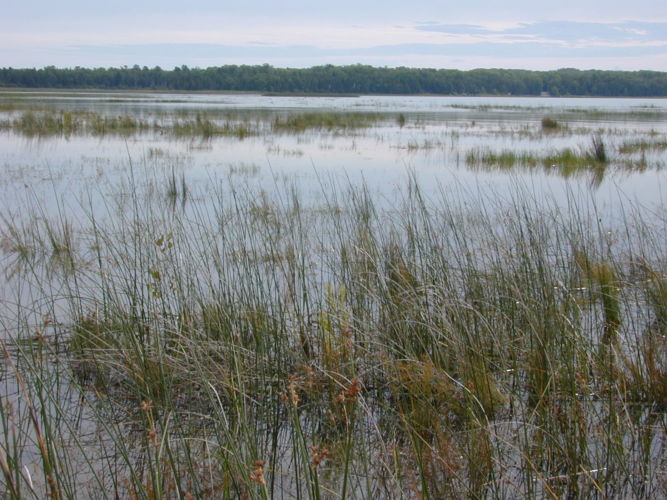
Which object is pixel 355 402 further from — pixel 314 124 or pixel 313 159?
pixel 314 124

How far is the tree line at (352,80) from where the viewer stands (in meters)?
90.9

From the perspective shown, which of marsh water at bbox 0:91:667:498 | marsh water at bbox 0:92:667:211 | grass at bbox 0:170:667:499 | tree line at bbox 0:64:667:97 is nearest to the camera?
grass at bbox 0:170:667:499

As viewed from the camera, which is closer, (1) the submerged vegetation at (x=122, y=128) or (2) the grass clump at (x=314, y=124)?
(1) the submerged vegetation at (x=122, y=128)

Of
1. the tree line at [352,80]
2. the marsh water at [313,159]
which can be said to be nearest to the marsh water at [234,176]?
the marsh water at [313,159]

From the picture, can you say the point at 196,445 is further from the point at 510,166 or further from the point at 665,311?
the point at 510,166

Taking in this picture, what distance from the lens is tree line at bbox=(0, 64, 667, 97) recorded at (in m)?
90.9

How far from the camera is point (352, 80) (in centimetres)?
9588

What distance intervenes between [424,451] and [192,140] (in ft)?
51.3

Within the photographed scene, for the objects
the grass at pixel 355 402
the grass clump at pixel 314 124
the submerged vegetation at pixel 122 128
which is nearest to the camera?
the grass at pixel 355 402

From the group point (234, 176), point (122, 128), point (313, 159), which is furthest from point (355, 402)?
point (122, 128)

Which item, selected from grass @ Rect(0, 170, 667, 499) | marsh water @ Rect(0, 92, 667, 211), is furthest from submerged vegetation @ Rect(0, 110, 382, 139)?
grass @ Rect(0, 170, 667, 499)

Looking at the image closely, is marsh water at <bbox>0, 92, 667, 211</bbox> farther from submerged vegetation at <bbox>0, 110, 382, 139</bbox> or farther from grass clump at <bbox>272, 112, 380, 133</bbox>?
grass clump at <bbox>272, 112, 380, 133</bbox>

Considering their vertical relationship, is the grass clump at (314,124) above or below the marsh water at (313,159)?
above

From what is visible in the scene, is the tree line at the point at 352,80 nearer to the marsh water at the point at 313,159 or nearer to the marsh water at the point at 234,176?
the marsh water at the point at 234,176
